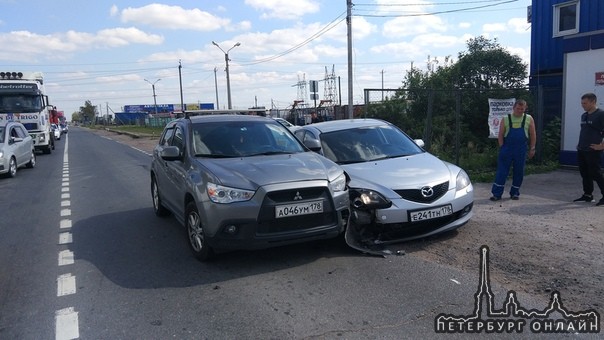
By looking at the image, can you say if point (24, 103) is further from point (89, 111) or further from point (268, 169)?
Answer: point (89, 111)

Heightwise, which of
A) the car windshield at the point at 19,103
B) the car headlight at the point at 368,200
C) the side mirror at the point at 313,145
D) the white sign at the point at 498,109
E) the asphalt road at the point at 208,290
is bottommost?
the asphalt road at the point at 208,290

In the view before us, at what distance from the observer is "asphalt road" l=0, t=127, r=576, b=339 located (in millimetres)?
3891

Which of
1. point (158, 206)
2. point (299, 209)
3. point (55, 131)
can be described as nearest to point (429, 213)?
point (299, 209)

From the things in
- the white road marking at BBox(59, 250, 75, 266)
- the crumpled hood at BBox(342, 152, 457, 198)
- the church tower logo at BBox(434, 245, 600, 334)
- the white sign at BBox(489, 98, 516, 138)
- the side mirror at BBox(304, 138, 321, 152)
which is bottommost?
the church tower logo at BBox(434, 245, 600, 334)

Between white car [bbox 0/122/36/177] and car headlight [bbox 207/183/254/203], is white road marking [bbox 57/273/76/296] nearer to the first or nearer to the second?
car headlight [bbox 207/183/254/203]

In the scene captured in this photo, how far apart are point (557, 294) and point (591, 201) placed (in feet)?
14.3

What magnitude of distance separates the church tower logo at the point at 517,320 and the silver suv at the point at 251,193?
1.70 m

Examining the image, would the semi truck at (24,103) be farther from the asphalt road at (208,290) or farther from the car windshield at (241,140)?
the car windshield at (241,140)

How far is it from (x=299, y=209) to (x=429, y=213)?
1.65 meters

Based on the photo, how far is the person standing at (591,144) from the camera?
7.68 meters

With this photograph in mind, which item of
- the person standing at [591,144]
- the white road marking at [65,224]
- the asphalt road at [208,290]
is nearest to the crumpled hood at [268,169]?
the asphalt road at [208,290]

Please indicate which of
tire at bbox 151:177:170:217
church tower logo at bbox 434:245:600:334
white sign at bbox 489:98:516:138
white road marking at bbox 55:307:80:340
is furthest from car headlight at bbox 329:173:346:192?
white sign at bbox 489:98:516:138

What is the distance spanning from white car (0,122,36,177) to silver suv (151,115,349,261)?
10249 mm

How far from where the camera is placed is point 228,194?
5.00 meters
